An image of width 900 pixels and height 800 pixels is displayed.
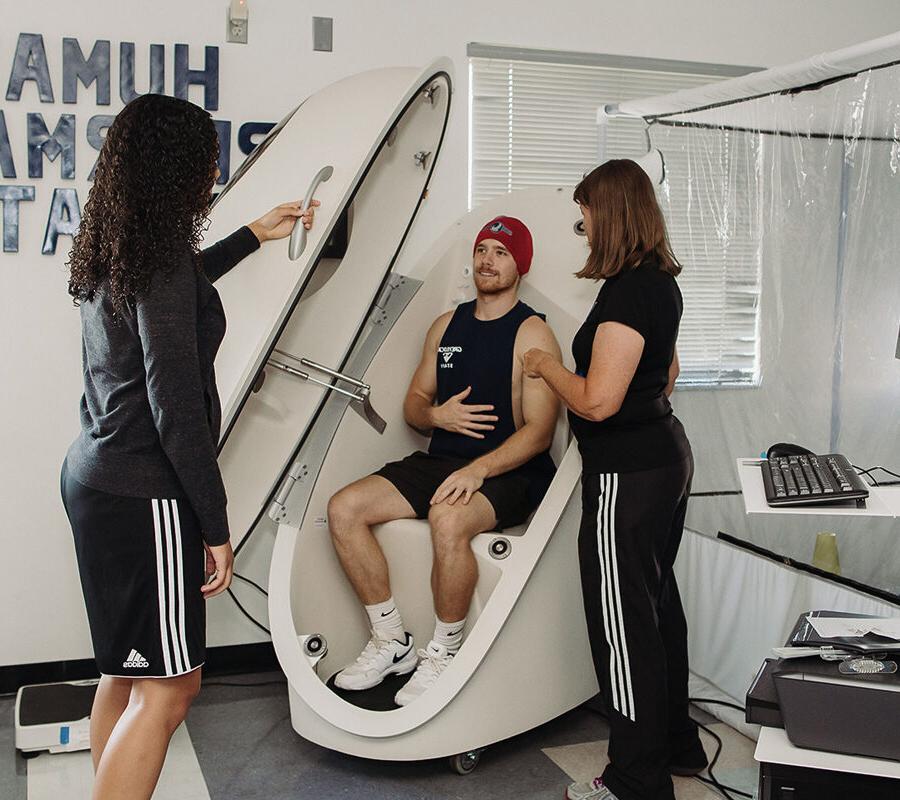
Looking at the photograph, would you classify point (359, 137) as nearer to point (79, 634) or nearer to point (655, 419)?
point (655, 419)

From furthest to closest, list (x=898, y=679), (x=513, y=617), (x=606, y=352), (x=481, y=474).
Answer: (x=481, y=474) → (x=513, y=617) → (x=606, y=352) → (x=898, y=679)

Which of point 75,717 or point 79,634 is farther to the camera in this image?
point 79,634

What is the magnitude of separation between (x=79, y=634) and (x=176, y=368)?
1783 millimetres

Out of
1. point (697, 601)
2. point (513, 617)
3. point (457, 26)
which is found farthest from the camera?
point (457, 26)

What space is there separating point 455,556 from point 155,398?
1107mm

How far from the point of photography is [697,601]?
9.75ft

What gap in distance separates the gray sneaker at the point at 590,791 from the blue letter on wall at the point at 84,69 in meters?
2.17

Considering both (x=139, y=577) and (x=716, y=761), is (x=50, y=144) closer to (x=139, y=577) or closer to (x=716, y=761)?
(x=139, y=577)

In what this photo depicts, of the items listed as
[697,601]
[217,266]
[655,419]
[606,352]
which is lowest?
[697,601]

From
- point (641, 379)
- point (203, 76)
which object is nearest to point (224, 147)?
point (203, 76)

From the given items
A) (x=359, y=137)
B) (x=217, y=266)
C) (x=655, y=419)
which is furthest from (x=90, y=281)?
(x=655, y=419)

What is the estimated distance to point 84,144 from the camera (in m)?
2.94

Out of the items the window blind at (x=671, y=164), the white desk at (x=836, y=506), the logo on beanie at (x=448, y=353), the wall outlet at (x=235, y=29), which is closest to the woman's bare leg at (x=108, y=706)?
the white desk at (x=836, y=506)

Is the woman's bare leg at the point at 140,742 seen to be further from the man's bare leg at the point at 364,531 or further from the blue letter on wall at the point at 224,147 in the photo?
the blue letter on wall at the point at 224,147
